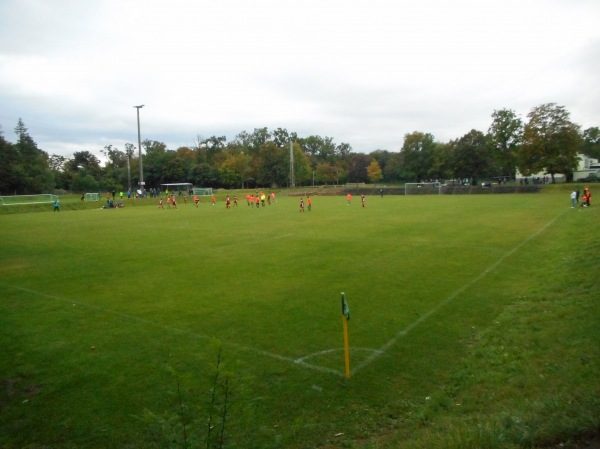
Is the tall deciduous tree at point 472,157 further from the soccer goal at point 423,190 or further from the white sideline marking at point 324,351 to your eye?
the white sideline marking at point 324,351

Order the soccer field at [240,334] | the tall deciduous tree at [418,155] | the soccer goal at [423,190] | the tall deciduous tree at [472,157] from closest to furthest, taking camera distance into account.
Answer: the soccer field at [240,334] → the soccer goal at [423,190] → the tall deciduous tree at [472,157] → the tall deciduous tree at [418,155]

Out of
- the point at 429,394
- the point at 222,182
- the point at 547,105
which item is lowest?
the point at 429,394

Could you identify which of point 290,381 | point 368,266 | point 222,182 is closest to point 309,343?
point 290,381

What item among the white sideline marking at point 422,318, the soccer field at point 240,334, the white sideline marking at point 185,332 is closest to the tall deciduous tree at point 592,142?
the soccer field at point 240,334

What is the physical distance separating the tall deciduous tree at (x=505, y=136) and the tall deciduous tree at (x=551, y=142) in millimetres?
12800

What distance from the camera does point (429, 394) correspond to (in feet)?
20.1

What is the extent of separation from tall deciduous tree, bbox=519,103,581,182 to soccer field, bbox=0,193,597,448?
57.4 meters

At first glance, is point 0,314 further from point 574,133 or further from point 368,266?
point 574,133

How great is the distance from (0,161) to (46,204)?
2486cm

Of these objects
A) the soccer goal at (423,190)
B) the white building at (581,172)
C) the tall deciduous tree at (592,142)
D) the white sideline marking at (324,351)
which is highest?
the tall deciduous tree at (592,142)

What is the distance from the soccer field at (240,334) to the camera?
5.44m

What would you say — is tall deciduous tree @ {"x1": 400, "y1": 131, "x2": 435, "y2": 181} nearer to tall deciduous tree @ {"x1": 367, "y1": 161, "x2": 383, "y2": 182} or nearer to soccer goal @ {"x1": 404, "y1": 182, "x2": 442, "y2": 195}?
tall deciduous tree @ {"x1": 367, "y1": 161, "x2": 383, "y2": 182}

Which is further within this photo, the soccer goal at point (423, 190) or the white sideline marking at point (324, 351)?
the soccer goal at point (423, 190)

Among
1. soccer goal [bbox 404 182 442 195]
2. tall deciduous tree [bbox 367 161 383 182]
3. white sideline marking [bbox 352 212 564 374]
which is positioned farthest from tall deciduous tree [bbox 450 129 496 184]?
white sideline marking [bbox 352 212 564 374]
